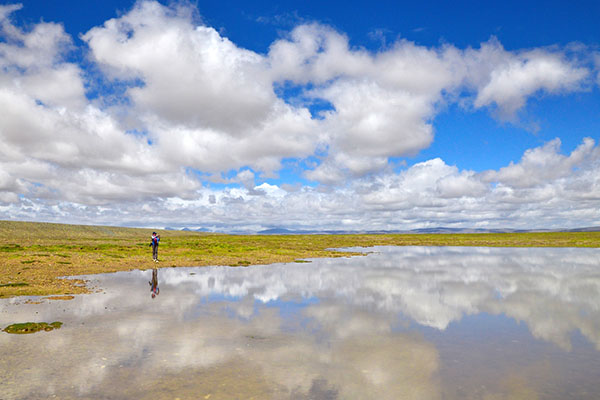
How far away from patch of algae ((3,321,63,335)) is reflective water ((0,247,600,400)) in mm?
589

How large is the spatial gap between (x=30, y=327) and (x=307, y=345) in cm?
1204

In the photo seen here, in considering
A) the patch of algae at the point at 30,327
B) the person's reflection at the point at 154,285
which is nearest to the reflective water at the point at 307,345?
the person's reflection at the point at 154,285

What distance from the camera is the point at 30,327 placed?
1628 cm

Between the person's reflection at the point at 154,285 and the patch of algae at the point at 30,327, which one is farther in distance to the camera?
the person's reflection at the point at 154,285

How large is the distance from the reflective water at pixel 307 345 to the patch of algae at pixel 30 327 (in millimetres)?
589

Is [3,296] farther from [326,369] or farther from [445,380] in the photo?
[445,380]

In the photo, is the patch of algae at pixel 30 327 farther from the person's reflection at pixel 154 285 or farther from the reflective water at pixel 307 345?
the person's reflection at pixel 154 285

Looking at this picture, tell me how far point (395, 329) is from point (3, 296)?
23695 mm

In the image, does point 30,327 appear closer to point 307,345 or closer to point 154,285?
point 307,345

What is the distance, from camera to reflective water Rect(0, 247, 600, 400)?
34.8 ft

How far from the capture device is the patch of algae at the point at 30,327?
15.9 m

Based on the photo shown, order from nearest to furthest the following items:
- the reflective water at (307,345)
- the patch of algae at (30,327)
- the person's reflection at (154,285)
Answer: the reflective water at (307,345)
the patch of algae at (30,327)
the person's reflection at (154,285)

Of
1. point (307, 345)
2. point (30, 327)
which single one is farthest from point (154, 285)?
point (307, 345)

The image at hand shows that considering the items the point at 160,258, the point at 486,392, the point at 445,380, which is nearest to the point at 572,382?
the point at 486,392
